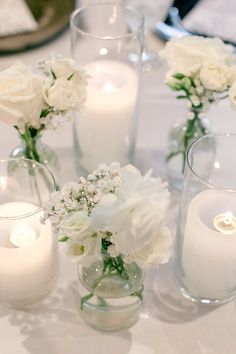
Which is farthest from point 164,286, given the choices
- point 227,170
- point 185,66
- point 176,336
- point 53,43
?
point 53,43

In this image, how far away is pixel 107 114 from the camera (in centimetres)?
94

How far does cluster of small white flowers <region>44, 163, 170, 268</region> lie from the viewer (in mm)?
585

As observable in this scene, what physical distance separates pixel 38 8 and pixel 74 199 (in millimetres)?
814

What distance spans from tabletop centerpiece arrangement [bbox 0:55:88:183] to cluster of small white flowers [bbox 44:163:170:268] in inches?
6.4

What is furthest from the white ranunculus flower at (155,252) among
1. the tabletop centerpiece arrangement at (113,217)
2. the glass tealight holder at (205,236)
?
the glass tealight holder at (205,236)

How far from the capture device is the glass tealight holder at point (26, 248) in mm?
756

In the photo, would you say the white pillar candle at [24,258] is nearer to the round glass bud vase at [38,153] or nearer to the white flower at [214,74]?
the round glass bud vase at [38,153]

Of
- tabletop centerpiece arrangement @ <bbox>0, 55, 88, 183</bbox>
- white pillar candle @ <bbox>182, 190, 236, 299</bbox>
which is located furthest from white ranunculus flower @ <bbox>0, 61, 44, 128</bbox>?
white pillar candle @ <bbox>182, 190, 236, 299</bbox>

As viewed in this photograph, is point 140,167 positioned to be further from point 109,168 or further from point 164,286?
point 109,168

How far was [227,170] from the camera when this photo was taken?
88 cm

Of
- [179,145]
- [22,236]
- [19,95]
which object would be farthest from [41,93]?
Result: [179,145]

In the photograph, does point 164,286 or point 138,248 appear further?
point 164,286

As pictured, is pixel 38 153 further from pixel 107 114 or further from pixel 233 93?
pixel 233 93

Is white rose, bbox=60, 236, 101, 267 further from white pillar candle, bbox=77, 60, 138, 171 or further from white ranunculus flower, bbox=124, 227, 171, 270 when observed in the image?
white pillar candle, bbox=77, 60, 138, 171
